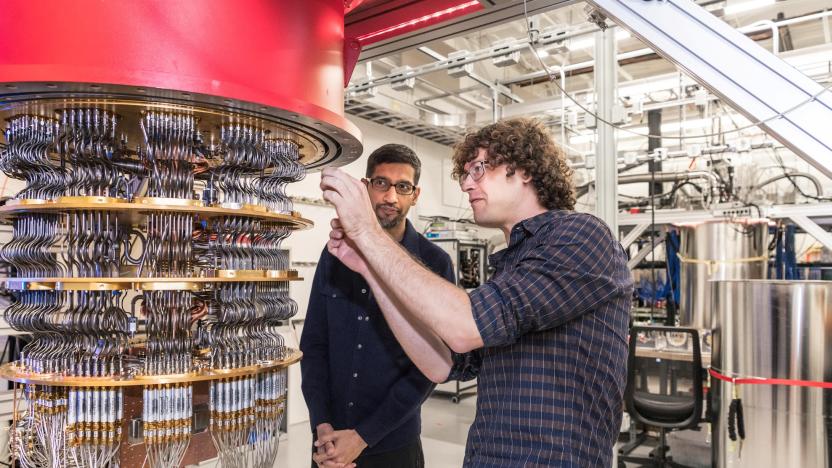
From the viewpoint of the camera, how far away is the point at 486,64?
6449 millimetres

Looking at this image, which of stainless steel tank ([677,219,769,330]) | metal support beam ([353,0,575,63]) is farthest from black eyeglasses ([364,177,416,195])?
stainless steel tank ([677,219,769,330])

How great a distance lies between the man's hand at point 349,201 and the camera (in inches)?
40.5

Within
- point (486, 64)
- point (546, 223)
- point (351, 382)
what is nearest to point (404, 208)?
point (351, 382)

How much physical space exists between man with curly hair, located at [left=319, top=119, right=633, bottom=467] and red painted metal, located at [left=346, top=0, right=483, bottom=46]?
28 centimetres

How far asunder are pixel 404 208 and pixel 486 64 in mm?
5075

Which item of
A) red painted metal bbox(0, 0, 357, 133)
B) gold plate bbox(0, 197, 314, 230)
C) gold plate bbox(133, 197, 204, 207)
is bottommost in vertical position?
gold plate bbox(0, 197, 314, 230)

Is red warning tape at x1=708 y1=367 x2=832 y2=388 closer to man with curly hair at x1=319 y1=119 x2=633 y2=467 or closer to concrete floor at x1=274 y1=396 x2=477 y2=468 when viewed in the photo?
man with curly hair at x1=319 y1=119 x2=633 y2=467

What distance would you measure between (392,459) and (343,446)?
8.0 inches

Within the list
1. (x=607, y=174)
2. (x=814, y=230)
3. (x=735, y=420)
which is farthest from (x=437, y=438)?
(x=814, y=230)

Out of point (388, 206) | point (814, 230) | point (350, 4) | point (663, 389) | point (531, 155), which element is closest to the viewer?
point (350, 4)

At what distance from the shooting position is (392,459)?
1636 mm

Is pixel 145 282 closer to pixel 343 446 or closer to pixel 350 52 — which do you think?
pixel 350 52

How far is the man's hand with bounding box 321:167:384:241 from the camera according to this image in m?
1.03

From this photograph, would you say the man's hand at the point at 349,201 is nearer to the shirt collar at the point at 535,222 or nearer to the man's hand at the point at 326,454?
the shirt collar at the point at 535,222
